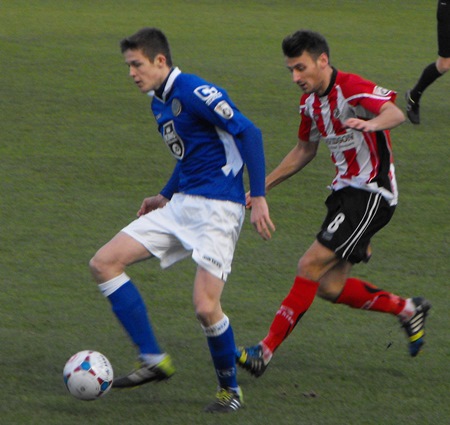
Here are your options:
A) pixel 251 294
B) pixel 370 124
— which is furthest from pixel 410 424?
Answer: pixel 251 294

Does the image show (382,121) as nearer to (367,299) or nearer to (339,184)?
(339,184)

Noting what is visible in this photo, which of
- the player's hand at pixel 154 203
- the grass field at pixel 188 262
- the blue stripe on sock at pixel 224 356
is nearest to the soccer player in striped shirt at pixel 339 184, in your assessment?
the grass field at pixel 188 262

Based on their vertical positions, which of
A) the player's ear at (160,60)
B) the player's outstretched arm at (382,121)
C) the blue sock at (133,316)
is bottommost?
the blue sock at (133,316)

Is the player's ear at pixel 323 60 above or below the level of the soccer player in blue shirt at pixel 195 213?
above

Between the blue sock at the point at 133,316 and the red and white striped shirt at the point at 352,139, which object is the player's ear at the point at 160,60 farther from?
the blue sock at the point at 133,316

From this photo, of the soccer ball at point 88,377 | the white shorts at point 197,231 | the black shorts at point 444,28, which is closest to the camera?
the soccer ball at point 88,377

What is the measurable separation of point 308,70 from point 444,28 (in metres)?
5.37

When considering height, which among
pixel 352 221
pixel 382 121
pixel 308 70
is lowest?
pixel 352 221

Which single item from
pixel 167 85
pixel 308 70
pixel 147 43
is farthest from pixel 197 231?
pixel 308 70

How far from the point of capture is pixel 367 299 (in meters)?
6.21

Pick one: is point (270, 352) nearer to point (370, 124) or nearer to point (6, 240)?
point (370, 124)

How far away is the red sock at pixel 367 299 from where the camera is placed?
6.19 m

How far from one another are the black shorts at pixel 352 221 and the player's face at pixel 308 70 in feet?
1.96

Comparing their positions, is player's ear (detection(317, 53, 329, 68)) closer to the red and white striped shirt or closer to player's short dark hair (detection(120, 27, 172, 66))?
the red and white striped shirt
